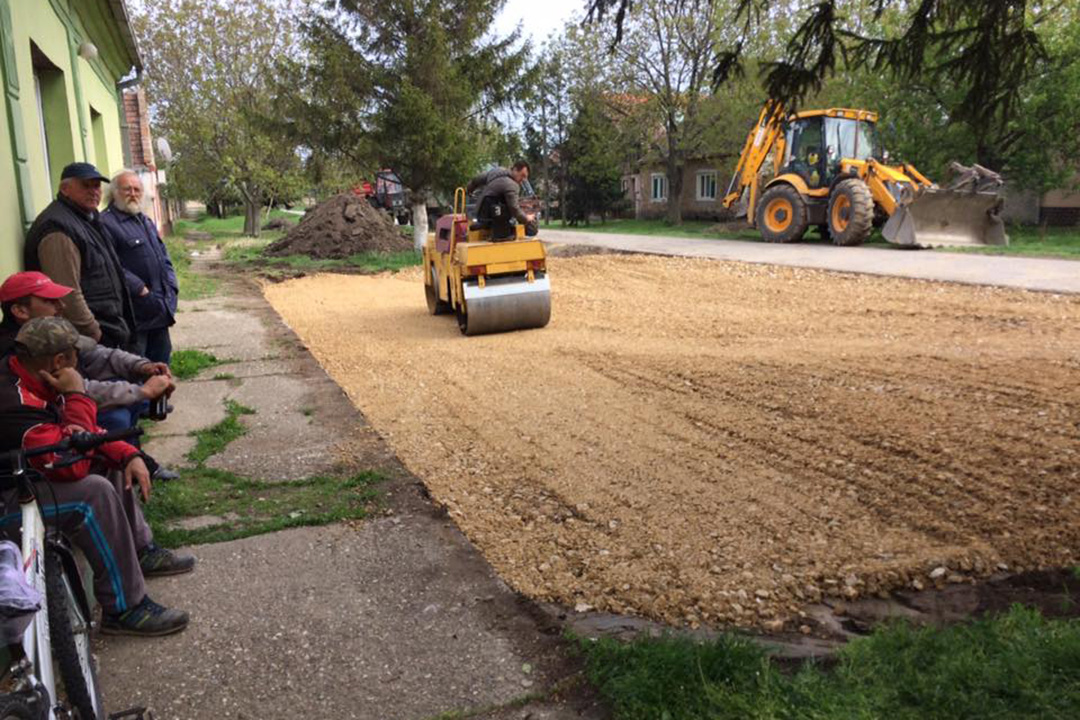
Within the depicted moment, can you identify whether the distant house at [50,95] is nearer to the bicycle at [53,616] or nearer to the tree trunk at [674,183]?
the bicycle at [53,616]

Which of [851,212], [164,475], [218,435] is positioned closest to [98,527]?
[164,475]

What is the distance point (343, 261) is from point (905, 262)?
1244cm

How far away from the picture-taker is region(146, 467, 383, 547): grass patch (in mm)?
4117

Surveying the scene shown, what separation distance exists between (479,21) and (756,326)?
1354 centimetres

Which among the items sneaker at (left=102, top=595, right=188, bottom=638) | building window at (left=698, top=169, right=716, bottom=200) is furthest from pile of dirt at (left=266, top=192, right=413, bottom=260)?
sneaker at (left=102, top=595, right=188, bottom=638)

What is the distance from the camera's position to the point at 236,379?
763cm

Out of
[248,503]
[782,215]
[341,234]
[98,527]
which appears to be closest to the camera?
[98,527]

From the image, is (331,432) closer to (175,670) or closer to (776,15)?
(175,670)

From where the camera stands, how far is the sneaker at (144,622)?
Result: 10.2ft

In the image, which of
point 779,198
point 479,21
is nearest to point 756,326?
point 779,198

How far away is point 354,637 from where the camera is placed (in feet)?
10.3

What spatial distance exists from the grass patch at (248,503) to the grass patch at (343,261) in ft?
44.4

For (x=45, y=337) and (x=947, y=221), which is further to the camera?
(x=947, y=221)

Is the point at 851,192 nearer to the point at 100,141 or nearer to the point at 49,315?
the point at 100,141
